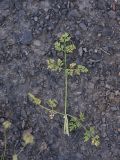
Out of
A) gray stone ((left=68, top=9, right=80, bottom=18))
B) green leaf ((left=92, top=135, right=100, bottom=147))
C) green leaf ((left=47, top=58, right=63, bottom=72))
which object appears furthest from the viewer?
gray stone ((left=68, top=9, right=80, bottom=18))

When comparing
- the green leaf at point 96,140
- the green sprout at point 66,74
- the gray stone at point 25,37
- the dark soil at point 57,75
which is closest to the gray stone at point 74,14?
the dark soil at point 57,75

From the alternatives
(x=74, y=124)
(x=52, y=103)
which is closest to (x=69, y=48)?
(x=52, y=103)

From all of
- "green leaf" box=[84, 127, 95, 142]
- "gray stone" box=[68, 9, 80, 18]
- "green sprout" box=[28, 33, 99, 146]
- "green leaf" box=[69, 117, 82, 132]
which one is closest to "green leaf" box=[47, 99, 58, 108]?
"green sprout" box=[28, 33, 99, 146]

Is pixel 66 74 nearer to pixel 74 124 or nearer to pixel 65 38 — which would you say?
pixel 65 38

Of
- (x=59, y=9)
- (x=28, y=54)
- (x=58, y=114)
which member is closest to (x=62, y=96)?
(x=58, y=114)

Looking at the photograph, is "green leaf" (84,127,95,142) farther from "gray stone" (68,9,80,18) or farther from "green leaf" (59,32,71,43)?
"gray stone" (68,9,80,18)

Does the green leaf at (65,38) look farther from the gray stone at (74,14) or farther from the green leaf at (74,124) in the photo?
the green leaf at (74,124)

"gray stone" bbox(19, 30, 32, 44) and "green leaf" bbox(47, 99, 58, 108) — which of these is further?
"gray stone" bbox(19, 30, 32, 44)

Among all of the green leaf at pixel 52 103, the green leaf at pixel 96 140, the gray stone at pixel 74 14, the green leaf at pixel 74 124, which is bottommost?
the green leaf at pixel 96 140
